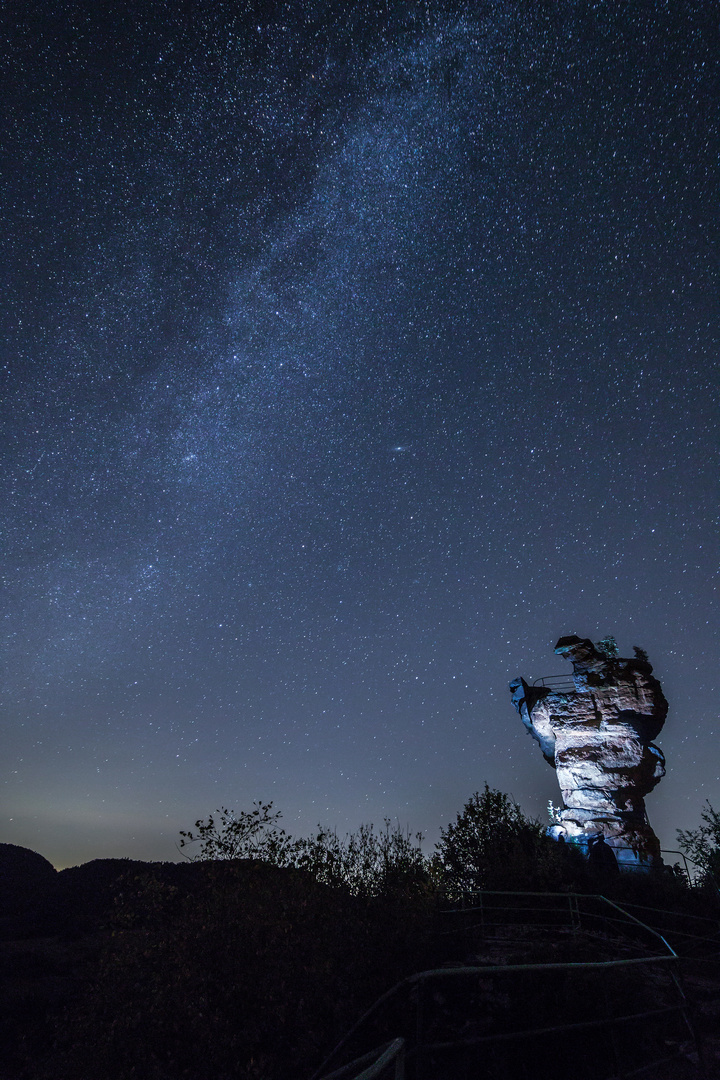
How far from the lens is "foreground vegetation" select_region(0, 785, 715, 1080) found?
1144 centimetres

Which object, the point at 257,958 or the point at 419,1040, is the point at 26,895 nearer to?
the point at 257,958

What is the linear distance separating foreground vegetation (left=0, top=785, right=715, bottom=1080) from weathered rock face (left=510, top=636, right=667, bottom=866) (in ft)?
22.5

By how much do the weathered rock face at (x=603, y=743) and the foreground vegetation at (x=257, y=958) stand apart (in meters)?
6.86

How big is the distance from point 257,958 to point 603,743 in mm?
23958

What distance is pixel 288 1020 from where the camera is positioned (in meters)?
11.6

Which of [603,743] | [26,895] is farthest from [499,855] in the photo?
[26,895]

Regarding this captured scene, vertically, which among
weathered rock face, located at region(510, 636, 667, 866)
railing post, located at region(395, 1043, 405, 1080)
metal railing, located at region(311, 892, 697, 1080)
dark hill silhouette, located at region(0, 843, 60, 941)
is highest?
weathered rock face, located at region(510, 636, 667, 866)

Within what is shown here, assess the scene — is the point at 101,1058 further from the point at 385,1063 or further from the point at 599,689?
the point at 599,689

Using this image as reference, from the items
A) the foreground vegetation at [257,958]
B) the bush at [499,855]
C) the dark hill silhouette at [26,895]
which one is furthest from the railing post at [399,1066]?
the dark hill silhouette at [26,895]

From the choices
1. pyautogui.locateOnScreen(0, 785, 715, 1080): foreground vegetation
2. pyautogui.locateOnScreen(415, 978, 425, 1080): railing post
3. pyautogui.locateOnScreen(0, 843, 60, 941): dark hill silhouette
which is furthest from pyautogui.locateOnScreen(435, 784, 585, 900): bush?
pyautogui.locateOnScreen(0, 843, 60, 941): dark hill silhouette

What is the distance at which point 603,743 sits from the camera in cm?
3062

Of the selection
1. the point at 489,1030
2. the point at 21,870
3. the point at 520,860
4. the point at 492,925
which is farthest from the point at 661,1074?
the point at 21,870

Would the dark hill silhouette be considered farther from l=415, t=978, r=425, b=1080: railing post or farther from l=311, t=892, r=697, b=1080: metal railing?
l=415, t=978, r=425, b=1080: railing post

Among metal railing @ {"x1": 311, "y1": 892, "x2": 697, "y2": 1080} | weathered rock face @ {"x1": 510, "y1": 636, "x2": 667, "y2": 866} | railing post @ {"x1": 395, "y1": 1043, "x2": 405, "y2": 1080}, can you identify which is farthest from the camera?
weathered rock face @ {"x1": 510, "y1": 636, "x2": 667, "y2": 866}
